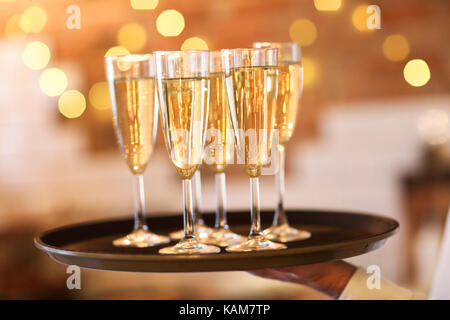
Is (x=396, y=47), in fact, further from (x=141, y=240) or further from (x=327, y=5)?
(x=141, y=240)

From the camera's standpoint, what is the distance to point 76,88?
356 cm

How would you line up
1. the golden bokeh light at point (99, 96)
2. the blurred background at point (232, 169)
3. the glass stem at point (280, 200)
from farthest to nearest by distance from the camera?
1. the golden bokeh light at point (99, 96)
2. the blurred background at point (232, 169)
3. the glass stem at point (280, 200)

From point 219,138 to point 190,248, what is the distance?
0.18 metres

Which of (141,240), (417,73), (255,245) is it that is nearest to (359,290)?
(255,245)

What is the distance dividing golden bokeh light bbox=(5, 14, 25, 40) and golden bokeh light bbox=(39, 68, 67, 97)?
0.78 ft

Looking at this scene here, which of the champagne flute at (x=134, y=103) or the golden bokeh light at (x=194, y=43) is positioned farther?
the golden bokeh light at (x=194, y=43)

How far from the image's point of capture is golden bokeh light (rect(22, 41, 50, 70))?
3617mm

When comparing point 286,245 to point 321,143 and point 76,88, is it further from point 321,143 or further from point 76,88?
point 76,88

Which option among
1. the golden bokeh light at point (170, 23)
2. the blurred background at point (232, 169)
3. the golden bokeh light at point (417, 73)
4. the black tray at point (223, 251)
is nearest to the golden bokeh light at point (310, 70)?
the blurred background at point (232, 169)

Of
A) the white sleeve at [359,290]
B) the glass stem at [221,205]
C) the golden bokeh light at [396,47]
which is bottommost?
the white sleeve at [359,290]

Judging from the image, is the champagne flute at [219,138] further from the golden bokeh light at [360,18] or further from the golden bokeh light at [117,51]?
the golden bokeh light at [117,51]

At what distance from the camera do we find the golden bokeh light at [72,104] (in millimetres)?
3590

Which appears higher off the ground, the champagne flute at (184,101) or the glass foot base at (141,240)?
the champagne flute at (184,101)

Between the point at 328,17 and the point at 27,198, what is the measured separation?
5.89 feet
